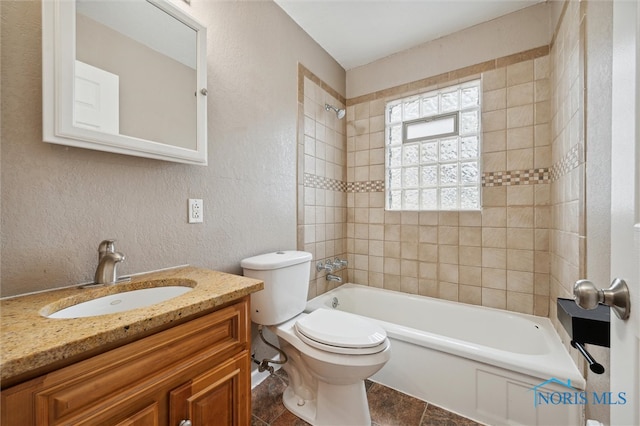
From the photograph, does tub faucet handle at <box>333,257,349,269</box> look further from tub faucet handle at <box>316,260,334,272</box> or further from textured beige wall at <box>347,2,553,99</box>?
textured beige wall at <box>347,2,553,99</box>

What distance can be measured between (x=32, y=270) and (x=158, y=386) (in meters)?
0.58

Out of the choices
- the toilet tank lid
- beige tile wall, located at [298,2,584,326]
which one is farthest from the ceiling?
the toilet tank lid

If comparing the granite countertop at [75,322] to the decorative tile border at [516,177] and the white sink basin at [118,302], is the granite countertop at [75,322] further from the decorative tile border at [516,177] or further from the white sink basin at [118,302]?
the decorative tile border at [516,177]

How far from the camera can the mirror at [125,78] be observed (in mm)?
810

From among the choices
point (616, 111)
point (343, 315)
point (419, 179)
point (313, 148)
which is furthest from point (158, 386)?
point (419, 179)

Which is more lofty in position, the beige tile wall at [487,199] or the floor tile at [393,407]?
the beige tile wall at [487,199]

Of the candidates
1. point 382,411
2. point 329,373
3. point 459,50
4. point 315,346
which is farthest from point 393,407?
point 459,50

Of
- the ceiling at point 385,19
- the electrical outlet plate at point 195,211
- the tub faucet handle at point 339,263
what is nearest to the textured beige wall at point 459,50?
the ceiling at point 385,19

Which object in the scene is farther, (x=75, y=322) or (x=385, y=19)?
(x=385, y=19)

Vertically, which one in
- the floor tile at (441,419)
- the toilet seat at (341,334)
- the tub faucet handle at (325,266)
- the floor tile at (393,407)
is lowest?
the floor tile at (441,419)

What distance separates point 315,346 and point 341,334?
134 millimetres

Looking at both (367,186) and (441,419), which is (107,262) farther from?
(367,186)

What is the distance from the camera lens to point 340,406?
4.12 feet

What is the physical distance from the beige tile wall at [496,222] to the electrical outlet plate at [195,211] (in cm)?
158
